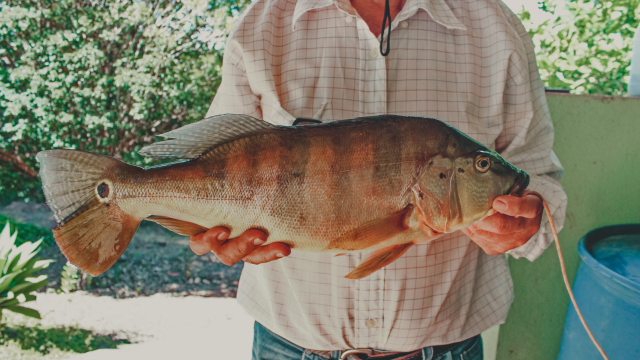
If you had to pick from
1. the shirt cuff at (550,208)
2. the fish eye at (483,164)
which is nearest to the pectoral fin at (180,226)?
the fish eye at (483,164)

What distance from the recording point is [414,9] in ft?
5.34

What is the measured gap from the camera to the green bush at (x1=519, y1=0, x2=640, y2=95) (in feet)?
12.2

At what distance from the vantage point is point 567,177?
9.08 feet

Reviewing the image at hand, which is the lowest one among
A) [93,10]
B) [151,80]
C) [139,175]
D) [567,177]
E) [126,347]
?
[126,347]

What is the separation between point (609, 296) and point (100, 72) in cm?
680

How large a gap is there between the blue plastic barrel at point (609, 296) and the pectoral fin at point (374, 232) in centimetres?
139

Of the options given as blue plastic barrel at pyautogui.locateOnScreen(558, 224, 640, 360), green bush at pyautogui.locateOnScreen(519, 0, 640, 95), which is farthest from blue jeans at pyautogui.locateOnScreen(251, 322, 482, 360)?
green bush at pyautogui.locateOnScreen(519, 0, 640, 95)

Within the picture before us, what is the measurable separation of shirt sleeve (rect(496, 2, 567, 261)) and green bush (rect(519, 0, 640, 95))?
2.27 m

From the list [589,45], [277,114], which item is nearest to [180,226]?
[277,114]

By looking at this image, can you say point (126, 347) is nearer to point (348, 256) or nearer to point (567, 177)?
point (348, 256)

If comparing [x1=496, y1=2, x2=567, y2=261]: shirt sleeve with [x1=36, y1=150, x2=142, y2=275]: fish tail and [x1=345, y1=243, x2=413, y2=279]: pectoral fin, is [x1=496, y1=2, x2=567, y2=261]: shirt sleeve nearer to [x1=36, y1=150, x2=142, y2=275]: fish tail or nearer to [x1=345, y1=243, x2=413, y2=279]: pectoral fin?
[x1=345, y1=243, x2=413, y2=279]: pectoral fin

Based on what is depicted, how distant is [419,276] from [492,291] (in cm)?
42

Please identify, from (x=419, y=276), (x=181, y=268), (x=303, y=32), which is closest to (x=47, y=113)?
(x=181, y=268)

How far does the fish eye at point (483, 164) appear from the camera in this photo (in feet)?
4.11
